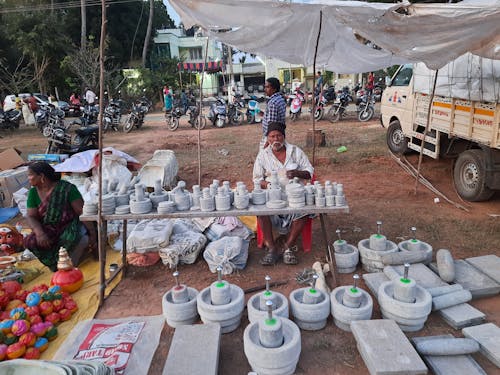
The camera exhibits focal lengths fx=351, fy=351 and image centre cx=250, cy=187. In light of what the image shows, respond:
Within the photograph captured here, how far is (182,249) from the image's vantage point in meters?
3.41

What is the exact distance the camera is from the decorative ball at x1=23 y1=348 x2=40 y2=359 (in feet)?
7.46

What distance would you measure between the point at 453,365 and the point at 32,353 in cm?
260

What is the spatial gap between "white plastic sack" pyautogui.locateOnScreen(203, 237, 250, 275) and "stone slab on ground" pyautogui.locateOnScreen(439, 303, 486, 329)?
66.9 inches

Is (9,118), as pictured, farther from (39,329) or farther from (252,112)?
(39,329)

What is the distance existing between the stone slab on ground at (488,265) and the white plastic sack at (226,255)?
2.03 metres

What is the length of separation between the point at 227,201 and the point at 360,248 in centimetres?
131

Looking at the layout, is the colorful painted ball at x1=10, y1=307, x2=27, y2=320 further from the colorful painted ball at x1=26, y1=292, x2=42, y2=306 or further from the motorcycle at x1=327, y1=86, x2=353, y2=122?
the motorcycle at x1=327, y1=86, x2=353, y2=122

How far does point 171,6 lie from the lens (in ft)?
9.62

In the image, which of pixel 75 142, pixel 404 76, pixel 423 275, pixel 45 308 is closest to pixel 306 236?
pixel 423 275

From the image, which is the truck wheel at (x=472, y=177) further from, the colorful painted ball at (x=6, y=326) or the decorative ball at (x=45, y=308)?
the colorful painted ball at (x=6, y=326)

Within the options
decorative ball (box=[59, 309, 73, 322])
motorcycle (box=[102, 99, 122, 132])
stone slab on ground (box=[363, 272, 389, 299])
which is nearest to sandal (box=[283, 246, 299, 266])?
stone slab on ground (box=[363, 272, 389, 299])

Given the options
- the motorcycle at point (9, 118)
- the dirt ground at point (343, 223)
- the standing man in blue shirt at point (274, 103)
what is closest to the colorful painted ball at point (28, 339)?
the dirt ground at point (343, 223)

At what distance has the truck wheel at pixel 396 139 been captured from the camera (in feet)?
23.1

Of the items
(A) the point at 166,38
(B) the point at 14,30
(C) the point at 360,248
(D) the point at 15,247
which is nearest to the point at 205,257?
(C) the point at 360,248
